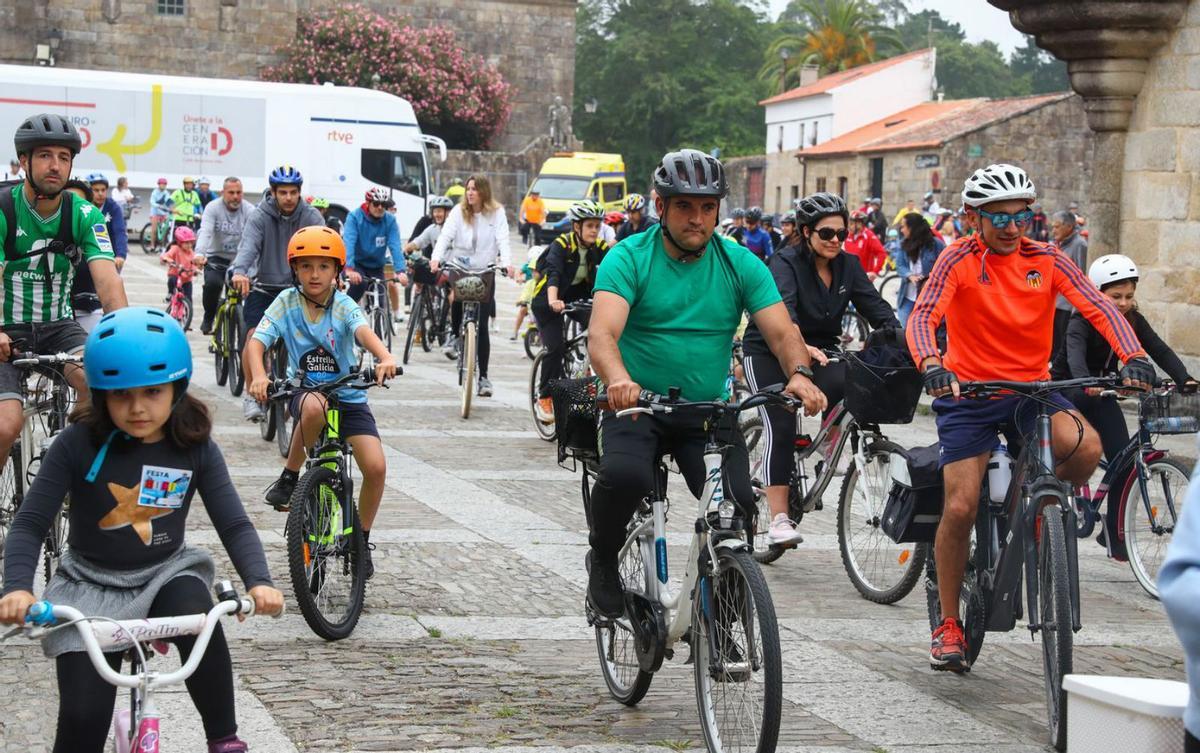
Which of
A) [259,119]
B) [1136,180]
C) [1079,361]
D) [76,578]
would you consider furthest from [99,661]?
[259,119]

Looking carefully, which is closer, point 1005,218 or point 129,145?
point 1005,218

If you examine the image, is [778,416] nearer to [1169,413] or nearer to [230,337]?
[1169,413]

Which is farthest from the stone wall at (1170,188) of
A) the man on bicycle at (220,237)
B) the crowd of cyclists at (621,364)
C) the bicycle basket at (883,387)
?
the bicycle basket at (883,387)

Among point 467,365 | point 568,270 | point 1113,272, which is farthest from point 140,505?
point 467,365

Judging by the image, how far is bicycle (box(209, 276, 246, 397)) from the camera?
13828 mm

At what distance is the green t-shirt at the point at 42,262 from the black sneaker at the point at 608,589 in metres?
2.72

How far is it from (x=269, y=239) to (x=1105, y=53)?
7.63 metres

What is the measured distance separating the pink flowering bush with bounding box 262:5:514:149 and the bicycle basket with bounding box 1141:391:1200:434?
4661 centimetres

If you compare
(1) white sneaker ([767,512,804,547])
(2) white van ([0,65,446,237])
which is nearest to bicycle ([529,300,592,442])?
(1) white sneaker ([767,512,804,547])

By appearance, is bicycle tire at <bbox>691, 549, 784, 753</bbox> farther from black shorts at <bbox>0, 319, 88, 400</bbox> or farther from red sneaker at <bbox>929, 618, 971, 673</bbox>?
black shorts at <bbox>0, 319, 88, 400</bbox>

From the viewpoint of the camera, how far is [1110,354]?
8.27m

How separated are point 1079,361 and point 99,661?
5.74 m

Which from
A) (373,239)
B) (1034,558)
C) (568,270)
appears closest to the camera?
(1034,558)

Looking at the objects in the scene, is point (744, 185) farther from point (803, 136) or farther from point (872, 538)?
point (872, 538)
